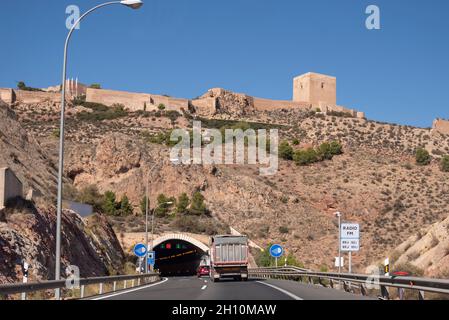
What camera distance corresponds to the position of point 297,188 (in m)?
97.6

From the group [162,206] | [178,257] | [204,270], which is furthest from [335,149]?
[204,270]

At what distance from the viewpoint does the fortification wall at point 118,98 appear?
14025 cm

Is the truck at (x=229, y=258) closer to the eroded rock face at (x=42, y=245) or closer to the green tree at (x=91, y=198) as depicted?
the eroded rock face at (x=42, y=245)

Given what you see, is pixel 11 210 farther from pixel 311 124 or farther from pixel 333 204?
pixel 311 124

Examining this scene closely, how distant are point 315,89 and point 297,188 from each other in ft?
228

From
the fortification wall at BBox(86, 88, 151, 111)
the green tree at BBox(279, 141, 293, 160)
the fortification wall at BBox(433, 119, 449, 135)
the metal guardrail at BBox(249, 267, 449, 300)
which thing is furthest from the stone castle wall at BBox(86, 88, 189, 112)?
the metal guardrail at BBox(249, 267, 449, 300)

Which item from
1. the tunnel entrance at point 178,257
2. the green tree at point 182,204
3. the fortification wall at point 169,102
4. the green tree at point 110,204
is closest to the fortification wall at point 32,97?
the fortification wall at point 169,102

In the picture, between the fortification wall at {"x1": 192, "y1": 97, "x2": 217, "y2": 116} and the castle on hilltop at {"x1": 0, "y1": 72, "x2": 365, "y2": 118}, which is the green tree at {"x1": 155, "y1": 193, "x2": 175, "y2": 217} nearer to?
the castle on hilltop at {"x1": 0, "y1": 72, "x2": 365, "y2": 118}

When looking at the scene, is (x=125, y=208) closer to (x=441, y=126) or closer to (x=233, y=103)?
(x=441, y=126)

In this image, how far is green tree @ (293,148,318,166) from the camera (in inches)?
4224

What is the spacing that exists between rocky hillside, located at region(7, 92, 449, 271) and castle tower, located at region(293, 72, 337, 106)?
157 feet

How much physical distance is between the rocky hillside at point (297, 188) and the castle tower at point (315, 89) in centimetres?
4782

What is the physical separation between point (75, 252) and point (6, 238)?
8.06 meters
